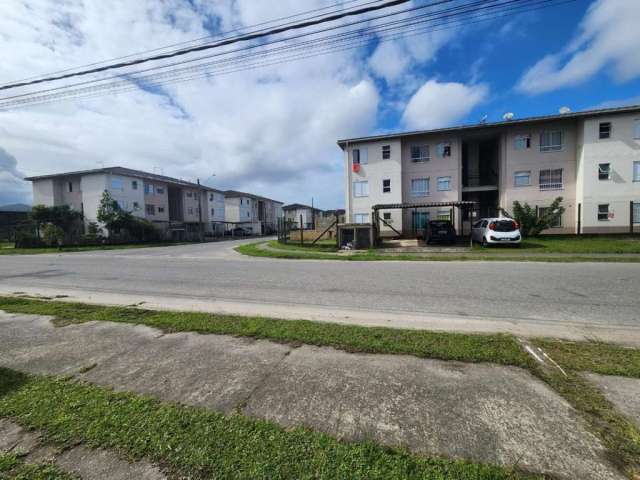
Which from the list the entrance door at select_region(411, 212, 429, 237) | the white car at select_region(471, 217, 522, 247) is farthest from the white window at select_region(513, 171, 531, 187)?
the white car at select_region(471, 217, 522, 247)

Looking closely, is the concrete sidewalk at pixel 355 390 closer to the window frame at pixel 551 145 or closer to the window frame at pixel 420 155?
the window frame at pixel 420 155

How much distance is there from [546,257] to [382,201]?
52.0 ft

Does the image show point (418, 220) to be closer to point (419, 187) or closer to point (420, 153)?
point (419, 187)

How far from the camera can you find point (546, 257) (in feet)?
40.6

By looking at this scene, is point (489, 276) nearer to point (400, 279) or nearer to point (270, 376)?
point (400, 279)

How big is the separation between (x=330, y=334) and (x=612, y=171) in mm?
29981

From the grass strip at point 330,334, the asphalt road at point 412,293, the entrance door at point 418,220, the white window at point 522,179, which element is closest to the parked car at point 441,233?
the asphalt road at point 412,293

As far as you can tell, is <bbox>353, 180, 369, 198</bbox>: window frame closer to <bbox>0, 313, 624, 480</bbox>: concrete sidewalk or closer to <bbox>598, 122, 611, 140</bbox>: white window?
<bbox>598, 122, 611, 140</bbox>: white window

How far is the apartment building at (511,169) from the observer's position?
21.8 metres

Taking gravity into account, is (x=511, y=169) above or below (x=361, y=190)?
above

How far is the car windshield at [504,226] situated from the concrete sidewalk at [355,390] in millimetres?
15619

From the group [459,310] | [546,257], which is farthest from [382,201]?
[459,310]

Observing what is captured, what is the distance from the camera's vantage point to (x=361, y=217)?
27.8 metres

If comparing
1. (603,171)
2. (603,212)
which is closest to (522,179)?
(603,171)
